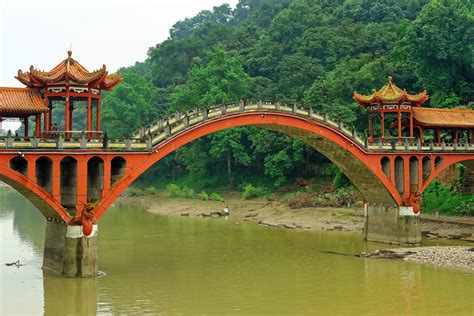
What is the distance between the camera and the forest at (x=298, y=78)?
64.6 metres

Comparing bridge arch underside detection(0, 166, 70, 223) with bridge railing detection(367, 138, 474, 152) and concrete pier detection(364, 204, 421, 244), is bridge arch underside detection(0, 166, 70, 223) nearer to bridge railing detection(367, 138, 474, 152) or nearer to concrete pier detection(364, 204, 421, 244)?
bridge railing detection(367, 138, 474, 152)

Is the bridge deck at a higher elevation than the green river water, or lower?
higher

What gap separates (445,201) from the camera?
177ft

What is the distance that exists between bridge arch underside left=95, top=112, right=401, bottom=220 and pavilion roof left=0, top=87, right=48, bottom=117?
8.54 meters

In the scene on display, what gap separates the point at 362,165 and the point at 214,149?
33254mm

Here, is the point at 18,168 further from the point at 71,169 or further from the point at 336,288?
the point at 336,288

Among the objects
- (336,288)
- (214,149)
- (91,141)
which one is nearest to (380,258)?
(336,288)

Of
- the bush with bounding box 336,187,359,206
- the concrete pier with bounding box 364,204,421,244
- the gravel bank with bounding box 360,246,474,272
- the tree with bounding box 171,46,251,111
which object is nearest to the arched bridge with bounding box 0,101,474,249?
the concrete pier with bounding box 364,204,421,244

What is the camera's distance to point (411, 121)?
151 feet

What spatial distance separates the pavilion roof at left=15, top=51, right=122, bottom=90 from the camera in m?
31.4

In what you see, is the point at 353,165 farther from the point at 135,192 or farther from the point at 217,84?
the point at 135,192

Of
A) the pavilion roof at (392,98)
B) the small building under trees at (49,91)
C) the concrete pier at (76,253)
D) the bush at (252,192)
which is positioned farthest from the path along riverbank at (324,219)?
the small building under trees at (49,91)

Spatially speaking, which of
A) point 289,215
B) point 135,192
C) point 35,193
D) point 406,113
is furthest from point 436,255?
point 135,192

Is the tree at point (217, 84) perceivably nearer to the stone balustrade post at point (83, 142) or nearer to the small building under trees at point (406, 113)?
the small building under trees at point (406, 113)
